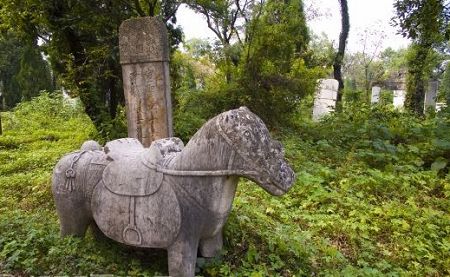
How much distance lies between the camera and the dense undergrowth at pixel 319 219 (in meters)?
3.01

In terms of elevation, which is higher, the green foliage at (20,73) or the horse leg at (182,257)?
the green foliage at (20,73)

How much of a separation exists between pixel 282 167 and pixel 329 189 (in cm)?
300

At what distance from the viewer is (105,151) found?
2.91 meters

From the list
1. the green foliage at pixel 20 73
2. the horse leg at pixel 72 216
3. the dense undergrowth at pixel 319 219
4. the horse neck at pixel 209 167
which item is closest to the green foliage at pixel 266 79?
the dense undergrowth at pixel 319 219

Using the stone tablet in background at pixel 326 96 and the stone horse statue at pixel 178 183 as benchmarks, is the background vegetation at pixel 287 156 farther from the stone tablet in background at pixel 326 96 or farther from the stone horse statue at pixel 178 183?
the stone tablet in background at pixel 326 96

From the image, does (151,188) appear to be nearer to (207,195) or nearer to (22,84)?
(207,195)

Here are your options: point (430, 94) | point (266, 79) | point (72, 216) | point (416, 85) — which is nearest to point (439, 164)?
point (266, 79)

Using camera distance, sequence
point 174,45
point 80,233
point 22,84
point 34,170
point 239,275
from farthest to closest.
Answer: point 22,84 < point 174,45 < point 34,170 < point 80,233 < point 239,275

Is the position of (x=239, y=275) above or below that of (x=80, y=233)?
below

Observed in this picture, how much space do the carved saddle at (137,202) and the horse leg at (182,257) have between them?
0.07 metres

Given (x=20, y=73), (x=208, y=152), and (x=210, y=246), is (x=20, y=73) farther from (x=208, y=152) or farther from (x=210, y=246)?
(x=208, y=152)

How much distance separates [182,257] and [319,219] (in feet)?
7.50

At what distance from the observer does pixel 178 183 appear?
8.43ft

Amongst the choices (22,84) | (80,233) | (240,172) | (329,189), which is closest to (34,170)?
(80,233)
